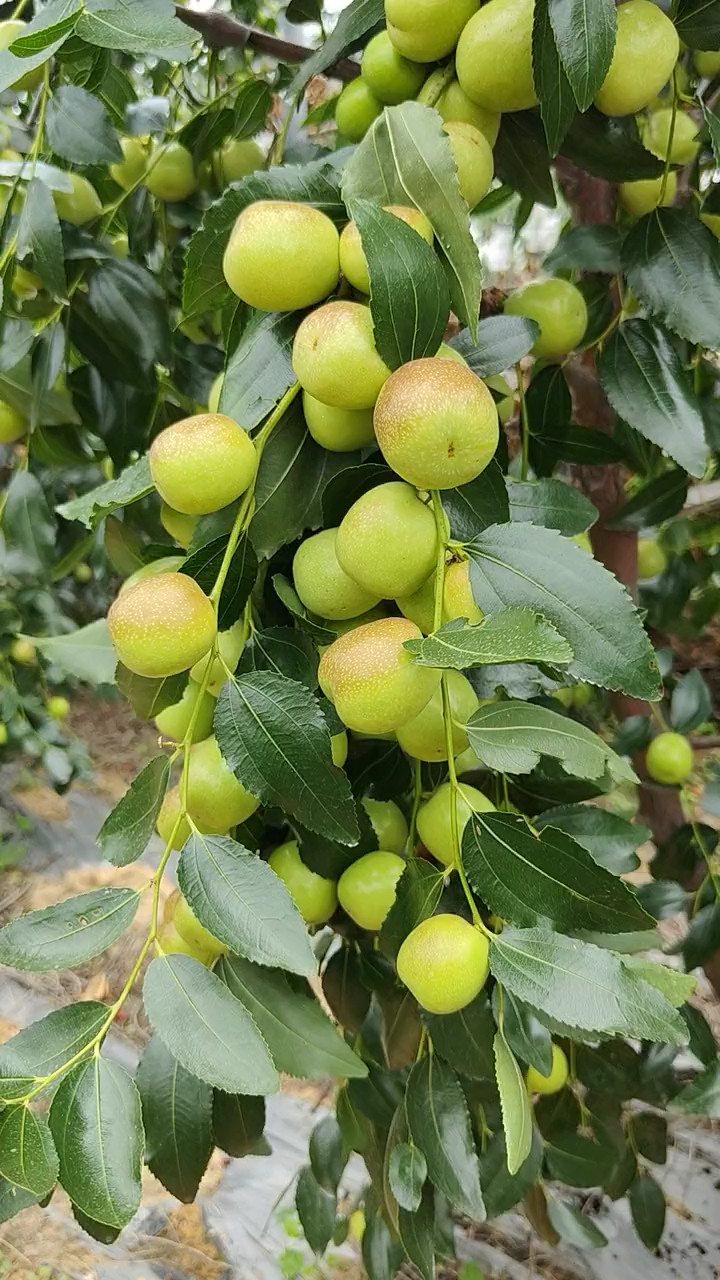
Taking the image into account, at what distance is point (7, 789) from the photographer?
2408mm

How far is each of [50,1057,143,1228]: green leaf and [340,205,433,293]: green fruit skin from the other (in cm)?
37

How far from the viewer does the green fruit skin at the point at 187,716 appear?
47cm

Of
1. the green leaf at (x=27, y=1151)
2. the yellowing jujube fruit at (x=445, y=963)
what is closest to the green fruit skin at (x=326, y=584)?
the yellowing jujube fruit at (x=445, y=963)

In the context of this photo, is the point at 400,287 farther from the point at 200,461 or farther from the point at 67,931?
the point at 67,931

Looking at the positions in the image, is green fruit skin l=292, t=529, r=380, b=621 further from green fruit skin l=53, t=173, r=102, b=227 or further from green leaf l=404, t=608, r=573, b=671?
green fruit skin l=53, t=173, r=102, b=227

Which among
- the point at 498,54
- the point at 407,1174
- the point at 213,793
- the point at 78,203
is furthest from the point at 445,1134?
the point at 78,203

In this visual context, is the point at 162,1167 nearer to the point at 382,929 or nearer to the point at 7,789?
the point at 382,929

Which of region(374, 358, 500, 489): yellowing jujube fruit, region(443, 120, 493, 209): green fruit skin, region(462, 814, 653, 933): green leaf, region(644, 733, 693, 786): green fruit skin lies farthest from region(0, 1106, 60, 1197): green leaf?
region(644, 733, 693, 786): green fruit skin

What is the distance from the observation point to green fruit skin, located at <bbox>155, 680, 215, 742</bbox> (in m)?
0.47

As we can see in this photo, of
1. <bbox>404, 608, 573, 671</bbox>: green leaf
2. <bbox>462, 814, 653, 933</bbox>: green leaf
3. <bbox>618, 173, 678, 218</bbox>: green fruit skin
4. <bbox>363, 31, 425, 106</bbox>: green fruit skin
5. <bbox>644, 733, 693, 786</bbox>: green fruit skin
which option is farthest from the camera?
<bbox>644, 733, 693, 786</bbox>: green fruit skin

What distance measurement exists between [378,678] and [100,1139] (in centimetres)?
23

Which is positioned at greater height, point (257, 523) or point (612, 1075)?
point (257, 523)

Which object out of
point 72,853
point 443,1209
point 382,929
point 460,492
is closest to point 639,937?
point 382,929

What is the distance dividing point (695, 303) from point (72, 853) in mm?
2167
